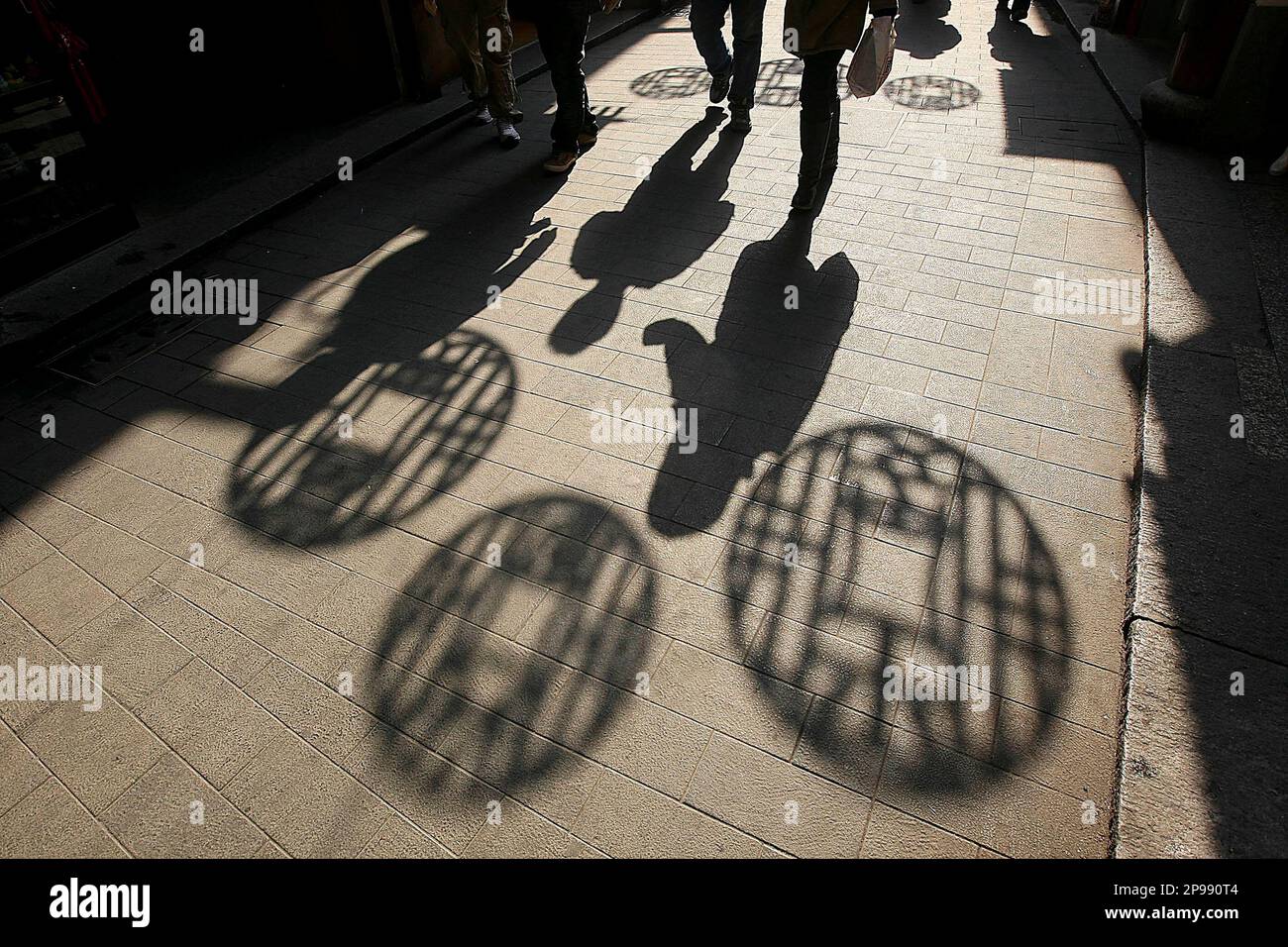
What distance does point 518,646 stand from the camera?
3.01 meters

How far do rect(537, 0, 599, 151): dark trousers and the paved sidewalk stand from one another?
1.34 meters

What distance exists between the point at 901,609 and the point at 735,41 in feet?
20.4

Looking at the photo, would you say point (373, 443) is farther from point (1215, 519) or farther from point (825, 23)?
point (1215, 519)

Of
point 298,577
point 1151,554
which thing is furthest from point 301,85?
point 1151,554

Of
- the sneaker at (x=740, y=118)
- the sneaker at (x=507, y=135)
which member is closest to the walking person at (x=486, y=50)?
the sneaker at (x=507, y=135)

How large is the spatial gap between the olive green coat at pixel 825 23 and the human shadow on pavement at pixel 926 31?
475 centimetres

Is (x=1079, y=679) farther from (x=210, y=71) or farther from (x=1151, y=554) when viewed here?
(x=210, y=71)

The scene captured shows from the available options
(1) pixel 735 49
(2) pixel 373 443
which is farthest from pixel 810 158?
(2) pixel 373 443

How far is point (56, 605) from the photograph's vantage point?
3330 millimetres

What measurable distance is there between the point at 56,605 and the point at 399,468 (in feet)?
5.26

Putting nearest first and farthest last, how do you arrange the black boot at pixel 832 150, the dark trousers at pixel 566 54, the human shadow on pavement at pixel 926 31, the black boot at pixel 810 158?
the black boot at pixel 810 158, the black boot at pixel 832 150, the dark trousers at pixel 566 54, the human shadow on pavement at pixel 926 31

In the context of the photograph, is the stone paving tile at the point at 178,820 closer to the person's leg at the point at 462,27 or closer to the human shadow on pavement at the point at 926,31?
the person's leg at the point at 462,27

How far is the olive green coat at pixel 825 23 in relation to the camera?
4664 mm

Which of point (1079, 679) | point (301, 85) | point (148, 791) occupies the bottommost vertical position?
point (148, 791)
